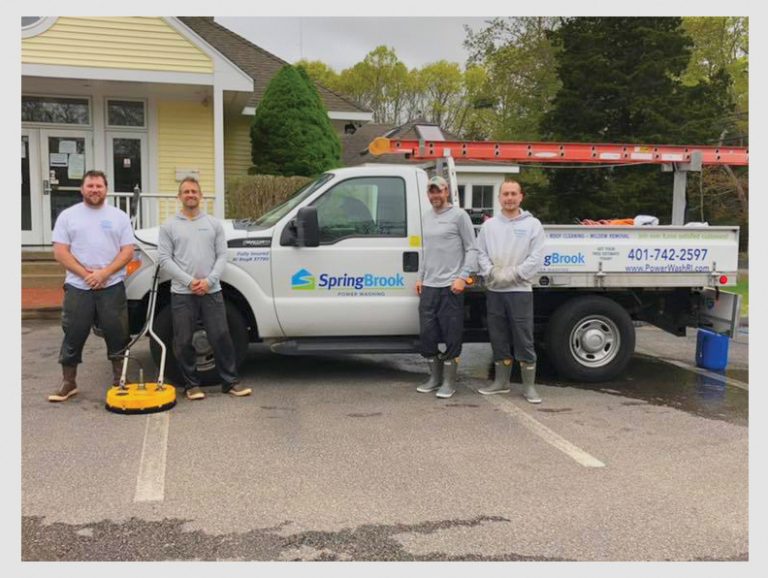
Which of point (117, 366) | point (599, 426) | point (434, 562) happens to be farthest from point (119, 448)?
point (599, 426)

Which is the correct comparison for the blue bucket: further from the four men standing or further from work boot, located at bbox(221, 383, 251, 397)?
work boot, located at bbox(221, 383, 251, 397)

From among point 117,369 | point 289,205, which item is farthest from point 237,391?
point 289,205

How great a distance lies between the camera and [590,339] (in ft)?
23.2

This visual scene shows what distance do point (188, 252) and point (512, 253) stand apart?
9.35 feet

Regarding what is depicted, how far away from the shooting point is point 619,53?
23531 mm

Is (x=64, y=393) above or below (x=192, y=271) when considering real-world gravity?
below

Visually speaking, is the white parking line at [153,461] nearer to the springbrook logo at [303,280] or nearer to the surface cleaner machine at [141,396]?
the surface cleaner machine at [141,396]

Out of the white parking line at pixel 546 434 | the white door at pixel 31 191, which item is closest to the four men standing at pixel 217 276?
the white parking line at pixel 546 434

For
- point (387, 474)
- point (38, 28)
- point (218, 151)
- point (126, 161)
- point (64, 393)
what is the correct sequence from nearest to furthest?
point (387, 474) < point (64, 393) < point (38, 28) < point (218, 151) < point (126, 161)

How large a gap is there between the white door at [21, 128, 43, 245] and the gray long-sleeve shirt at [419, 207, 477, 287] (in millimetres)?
10515

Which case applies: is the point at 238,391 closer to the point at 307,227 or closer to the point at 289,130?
the point at 307,227

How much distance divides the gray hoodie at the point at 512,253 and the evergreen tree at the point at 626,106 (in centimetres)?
1757

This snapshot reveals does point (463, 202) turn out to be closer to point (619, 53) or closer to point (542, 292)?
point (619, 53)

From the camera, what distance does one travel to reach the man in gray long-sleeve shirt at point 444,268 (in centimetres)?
631
